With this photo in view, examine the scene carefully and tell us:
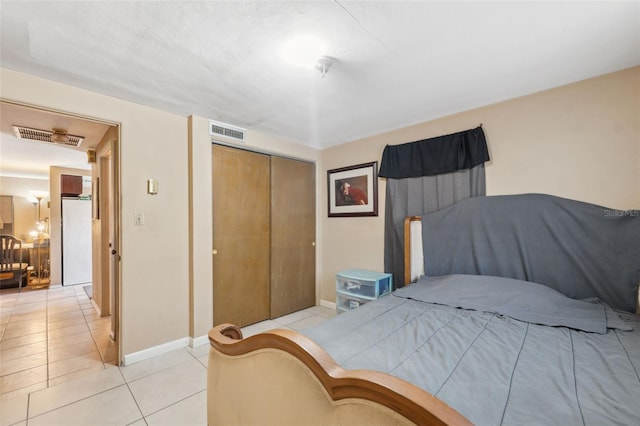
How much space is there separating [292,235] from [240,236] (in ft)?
2.46

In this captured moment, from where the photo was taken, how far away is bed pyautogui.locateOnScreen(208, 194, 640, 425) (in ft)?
2.86

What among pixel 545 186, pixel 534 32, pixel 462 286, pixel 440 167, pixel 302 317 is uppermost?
pixel 534 32

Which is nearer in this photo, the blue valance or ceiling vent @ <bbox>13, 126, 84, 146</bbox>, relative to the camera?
the blue valance

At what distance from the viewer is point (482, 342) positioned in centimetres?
141

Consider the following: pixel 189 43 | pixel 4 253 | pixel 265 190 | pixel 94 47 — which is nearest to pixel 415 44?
pixel 189 43

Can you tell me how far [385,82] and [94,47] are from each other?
193 centimetres

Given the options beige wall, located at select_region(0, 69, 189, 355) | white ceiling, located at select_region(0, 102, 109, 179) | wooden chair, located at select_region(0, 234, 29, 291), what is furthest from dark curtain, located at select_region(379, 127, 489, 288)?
wooden chair, located at select_region(0, 234, 29, 291)

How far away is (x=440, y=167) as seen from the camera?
8.75ft

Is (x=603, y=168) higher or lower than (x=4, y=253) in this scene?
higher

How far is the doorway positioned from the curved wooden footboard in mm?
1659

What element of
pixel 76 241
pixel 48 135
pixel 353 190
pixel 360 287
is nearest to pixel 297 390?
pixel 360 287

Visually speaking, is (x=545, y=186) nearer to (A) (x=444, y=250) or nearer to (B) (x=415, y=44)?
(A) (x=444, y=250)

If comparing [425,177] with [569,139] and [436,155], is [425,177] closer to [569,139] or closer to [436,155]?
[436,155]

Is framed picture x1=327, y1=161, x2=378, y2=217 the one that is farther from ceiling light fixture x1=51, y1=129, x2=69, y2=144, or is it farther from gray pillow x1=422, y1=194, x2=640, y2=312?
ceiling light fixture x1=51, y1=129, x2=69, y2=144
